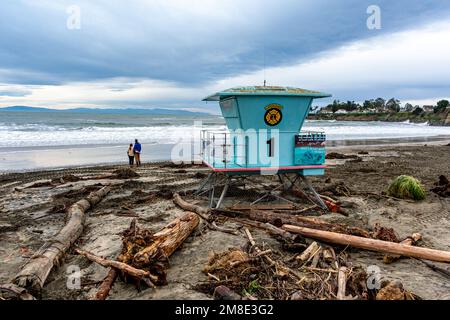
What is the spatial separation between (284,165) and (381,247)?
4306 millimetres

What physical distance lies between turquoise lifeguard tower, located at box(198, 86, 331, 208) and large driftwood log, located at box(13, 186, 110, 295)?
4.16m

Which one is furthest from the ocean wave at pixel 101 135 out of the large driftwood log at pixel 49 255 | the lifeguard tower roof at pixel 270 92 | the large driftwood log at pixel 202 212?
the lifeguard tower roof at pixel 270 92

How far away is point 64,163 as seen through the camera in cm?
2475

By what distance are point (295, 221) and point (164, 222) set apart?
375 centimetres

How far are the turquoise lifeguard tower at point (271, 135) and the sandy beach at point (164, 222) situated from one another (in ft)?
6.02

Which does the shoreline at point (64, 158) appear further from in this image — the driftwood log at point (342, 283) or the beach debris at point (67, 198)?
the driftwood log at point (342, 283)

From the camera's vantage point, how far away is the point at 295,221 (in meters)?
9.34

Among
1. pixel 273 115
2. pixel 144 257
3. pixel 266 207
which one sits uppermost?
pixel 273 115

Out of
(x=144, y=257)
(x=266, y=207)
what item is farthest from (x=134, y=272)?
(x=266, y=207)

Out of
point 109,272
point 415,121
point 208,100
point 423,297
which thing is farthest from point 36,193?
point 415,121

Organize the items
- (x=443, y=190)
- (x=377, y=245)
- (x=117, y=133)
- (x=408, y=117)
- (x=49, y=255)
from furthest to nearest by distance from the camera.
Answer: (x=408, y=117) → (x=117, y=133) → (x=443, y=190) → (x=377, y=245) → (x=49, y=255)

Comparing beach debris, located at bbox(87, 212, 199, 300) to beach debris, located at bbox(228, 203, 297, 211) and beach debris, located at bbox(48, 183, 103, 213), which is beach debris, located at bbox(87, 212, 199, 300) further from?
beach debris, located at bbox(48, 183, 103, 213)

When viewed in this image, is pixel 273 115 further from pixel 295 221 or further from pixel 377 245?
pixel 377 245

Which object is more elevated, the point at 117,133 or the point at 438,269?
the point at 117,133
